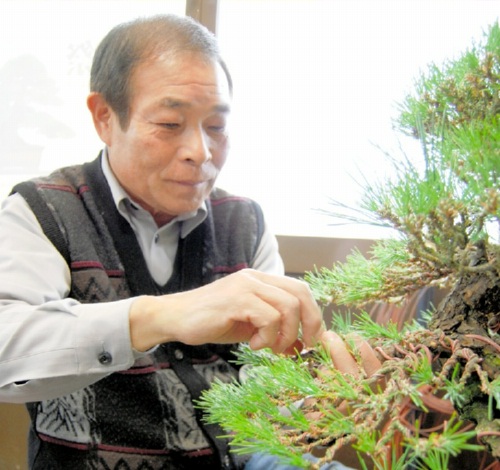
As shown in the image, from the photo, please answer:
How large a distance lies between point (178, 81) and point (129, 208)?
Answer: 287mm

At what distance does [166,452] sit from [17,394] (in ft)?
1.01

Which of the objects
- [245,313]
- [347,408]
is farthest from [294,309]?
[347,408]

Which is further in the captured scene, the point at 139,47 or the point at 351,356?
the point at 139,47

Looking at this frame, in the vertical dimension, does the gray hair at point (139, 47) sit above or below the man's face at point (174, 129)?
above

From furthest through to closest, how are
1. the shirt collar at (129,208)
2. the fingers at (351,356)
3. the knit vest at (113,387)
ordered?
1. the shirt collar at (129,208)
2. the knit vest at (113,387)
3. the fingers at (351,356)

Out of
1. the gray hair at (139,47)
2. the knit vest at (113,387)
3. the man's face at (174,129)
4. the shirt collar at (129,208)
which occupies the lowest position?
A: the knit vest at (113,387)

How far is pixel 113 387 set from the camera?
3.58 feet

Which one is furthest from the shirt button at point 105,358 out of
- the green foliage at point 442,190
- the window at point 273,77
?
the window at point 273,77

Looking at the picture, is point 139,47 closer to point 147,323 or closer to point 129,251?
point 129,251

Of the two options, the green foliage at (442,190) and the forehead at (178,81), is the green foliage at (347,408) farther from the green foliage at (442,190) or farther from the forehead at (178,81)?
the forehead at (178,81)

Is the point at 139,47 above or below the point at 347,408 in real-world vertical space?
above

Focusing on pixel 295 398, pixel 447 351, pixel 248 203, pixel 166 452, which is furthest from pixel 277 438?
pixel 248 203

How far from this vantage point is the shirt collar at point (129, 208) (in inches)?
46.6

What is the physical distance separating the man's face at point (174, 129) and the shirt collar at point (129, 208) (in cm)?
4
